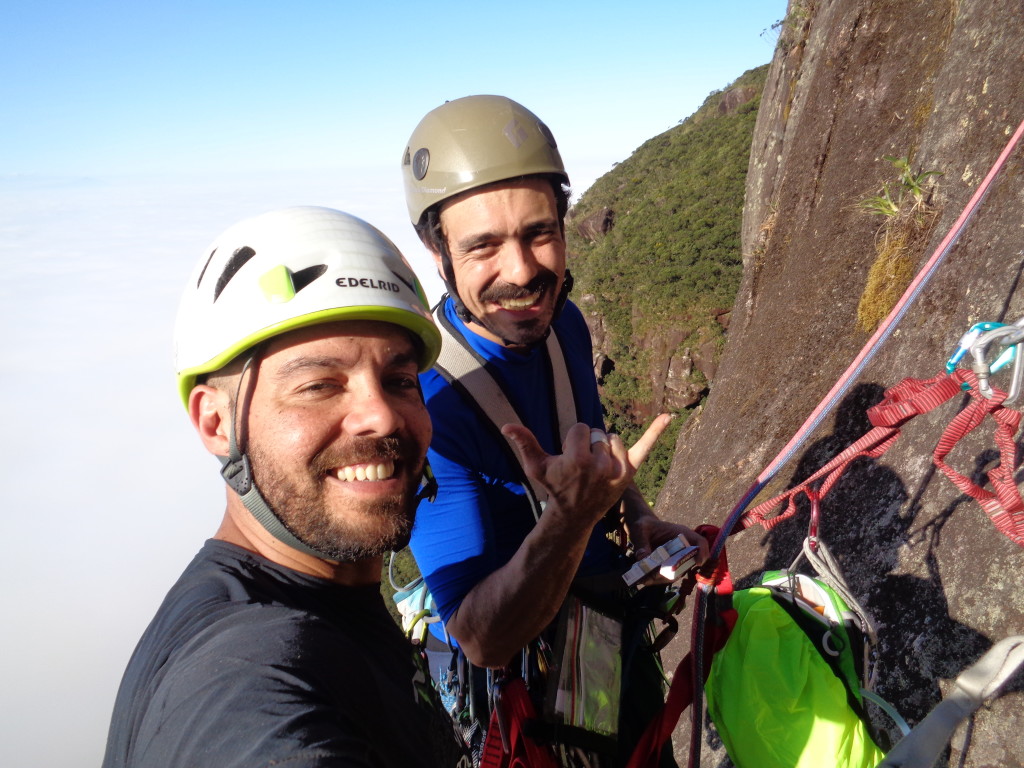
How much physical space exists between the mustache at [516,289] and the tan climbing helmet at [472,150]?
1.46 feet

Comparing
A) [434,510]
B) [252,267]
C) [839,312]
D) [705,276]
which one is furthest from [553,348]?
[705,276]

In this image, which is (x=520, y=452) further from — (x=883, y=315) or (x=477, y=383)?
(x=883, y=315)

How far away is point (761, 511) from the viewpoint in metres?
2.66

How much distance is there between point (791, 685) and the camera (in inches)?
86.7

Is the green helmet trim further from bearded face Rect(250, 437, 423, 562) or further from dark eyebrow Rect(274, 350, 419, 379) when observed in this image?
bearded face Rect(250, 437, 423, 562)

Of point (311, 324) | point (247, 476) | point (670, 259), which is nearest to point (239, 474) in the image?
point (247, 476)

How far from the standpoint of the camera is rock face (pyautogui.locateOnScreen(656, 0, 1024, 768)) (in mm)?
2648

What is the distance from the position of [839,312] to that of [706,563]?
433cm

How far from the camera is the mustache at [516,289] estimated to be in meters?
2.70

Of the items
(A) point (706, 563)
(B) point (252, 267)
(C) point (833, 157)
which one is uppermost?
(C) point (833, 157)

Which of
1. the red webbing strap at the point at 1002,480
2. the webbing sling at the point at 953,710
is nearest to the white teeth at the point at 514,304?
the red webbing strap at the point at 1002,480

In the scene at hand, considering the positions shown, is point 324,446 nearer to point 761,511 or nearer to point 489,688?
point 489,688

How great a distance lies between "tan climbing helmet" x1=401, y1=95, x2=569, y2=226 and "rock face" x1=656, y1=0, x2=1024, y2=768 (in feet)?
7.37

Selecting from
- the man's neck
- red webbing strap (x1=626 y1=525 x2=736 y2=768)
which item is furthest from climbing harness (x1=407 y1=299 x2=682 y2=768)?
the man's neck
